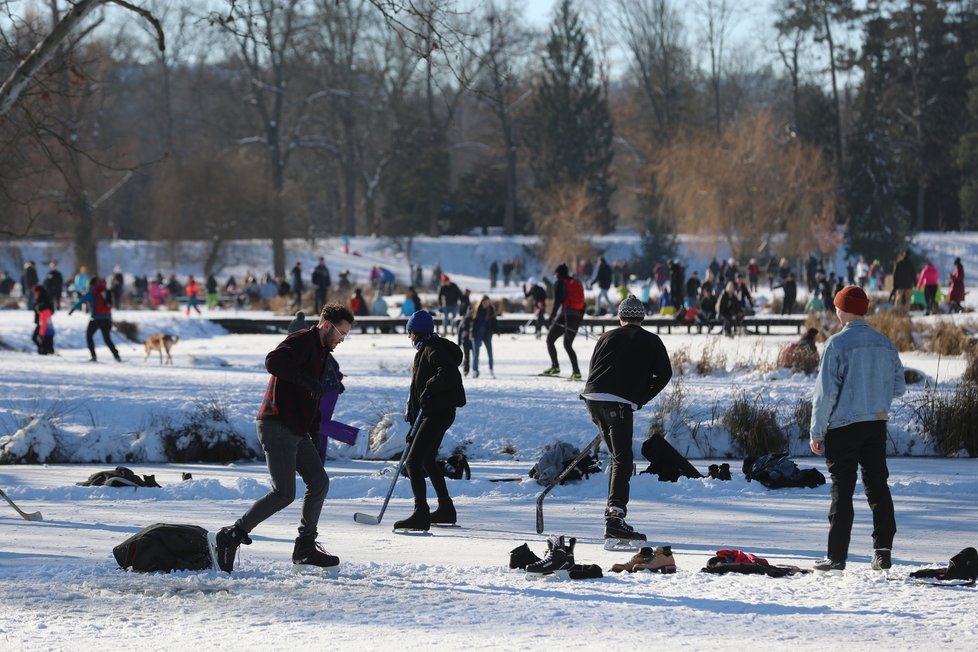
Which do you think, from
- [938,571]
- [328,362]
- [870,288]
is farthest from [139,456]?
[870,288]

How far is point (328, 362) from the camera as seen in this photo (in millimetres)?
7477

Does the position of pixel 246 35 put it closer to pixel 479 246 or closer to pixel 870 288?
pixel 870 288

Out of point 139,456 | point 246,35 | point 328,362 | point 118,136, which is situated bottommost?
point 139,456

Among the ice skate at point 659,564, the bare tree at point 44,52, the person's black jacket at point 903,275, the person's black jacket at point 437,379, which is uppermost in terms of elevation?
the bare tree at point 44,52

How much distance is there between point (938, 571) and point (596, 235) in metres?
56.8

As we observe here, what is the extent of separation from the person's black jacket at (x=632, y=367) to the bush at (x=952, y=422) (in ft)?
23.4

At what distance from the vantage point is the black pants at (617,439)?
8.07 meters

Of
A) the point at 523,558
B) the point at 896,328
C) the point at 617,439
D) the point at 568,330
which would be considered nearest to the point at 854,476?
the point at 617,439

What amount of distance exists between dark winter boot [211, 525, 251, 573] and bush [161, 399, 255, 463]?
7.50 metres

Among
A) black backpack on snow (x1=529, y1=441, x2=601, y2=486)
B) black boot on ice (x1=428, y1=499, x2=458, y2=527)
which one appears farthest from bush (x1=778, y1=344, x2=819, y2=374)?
black boot on ice (x1=428, y1=499, x2=458, y2=527)

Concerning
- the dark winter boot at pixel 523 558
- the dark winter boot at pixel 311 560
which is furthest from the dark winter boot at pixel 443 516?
the dark winter boot at pixel 311 560

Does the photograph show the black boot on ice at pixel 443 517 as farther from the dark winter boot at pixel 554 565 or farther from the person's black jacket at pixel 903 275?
the person's black jacket at pixel 903 275

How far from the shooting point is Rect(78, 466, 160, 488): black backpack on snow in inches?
447

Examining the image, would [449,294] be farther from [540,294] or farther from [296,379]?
[296,379]
